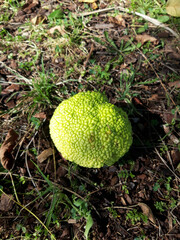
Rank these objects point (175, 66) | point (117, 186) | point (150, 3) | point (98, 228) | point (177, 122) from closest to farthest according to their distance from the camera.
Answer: point (98, 228) < point (117, 186) < point (177, 122) < point (175, 66) < point (150, 3)

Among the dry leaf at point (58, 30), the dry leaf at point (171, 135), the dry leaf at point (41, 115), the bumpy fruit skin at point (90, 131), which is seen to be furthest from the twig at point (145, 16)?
the bumpy fruit skin at point (90, 131)

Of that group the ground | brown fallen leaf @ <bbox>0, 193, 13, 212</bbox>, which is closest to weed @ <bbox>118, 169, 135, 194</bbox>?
the ground

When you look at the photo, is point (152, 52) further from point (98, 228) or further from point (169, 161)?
point (98, 228)

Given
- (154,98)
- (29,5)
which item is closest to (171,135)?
(154,98)

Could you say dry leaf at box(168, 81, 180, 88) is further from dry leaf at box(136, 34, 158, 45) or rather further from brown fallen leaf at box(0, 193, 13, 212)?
brown fallen leaf at box(0, 193, 13, 212)

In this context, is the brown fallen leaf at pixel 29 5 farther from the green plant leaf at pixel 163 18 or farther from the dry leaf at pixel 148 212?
the dry leaf at pixel 148 212

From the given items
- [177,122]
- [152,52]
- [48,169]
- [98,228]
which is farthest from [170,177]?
[152,52]
